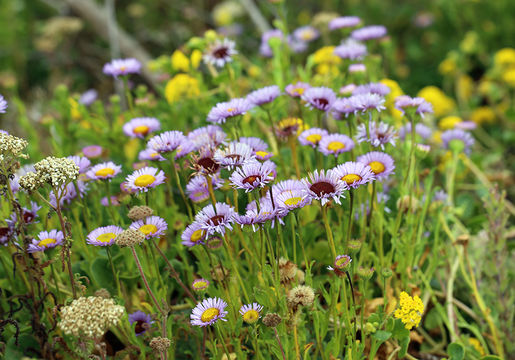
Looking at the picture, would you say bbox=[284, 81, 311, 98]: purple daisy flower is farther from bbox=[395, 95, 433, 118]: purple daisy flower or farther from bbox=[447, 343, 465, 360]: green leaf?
bbox=[447, 343, 465, 360]: green leaf

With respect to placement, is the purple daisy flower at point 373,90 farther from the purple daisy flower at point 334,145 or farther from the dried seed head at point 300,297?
the dried seed head at point 300,297

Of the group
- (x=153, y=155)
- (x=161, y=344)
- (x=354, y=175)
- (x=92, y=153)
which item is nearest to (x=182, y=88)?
(x=92, y=153)

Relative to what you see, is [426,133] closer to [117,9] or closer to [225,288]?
[225,288]

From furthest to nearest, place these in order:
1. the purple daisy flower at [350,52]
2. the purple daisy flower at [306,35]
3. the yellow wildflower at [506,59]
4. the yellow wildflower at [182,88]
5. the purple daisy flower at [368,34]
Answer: the yellow wildflower at [506,59] < the purple daisy flower at [306,35] < the yellow wildflower at [182,88] < the purple daisy flower at [368,34] < the purple daisy flower at [350,52]

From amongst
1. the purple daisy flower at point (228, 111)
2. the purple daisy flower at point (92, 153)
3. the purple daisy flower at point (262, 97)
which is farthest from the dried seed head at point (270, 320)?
the purple daisy flower at point (92, 153)


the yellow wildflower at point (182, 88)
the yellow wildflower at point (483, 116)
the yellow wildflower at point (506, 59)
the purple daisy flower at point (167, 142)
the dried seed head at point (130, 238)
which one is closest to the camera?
the dried seed head at point (130, 238)

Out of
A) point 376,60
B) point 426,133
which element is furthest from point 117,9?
point 426,133

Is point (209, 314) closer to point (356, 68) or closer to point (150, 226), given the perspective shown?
point (150, 226)
